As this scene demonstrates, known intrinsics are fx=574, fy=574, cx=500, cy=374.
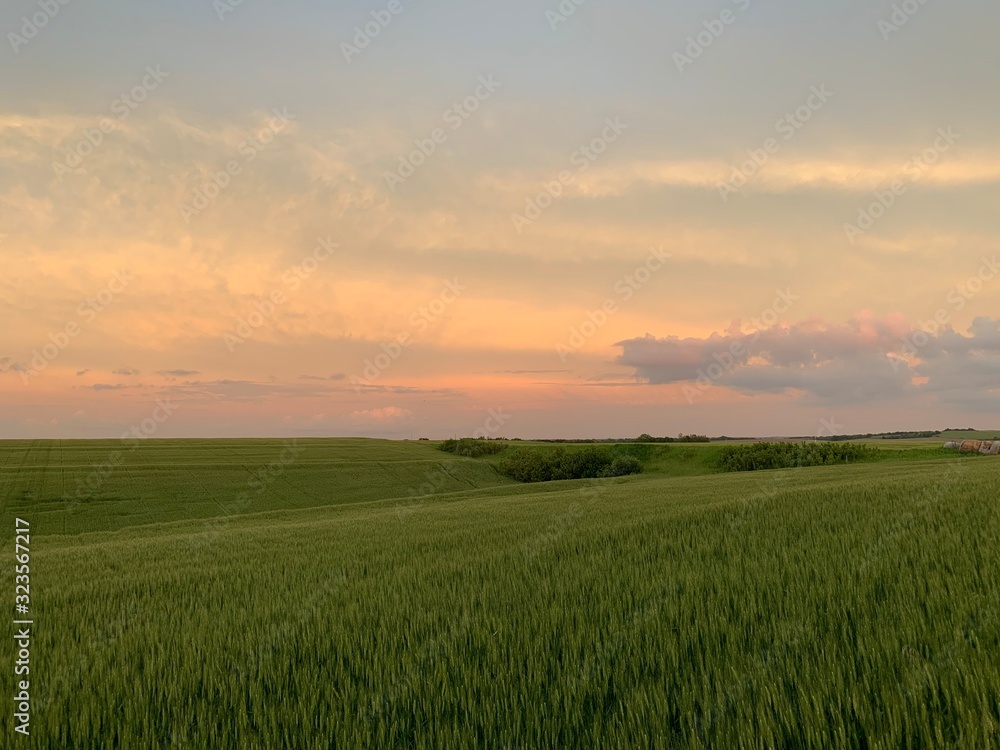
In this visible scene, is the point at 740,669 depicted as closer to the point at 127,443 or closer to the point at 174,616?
the point at 174,616

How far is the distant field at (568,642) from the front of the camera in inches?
143

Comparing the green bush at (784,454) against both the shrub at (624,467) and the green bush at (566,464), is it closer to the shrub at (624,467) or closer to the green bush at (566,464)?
the shrub at (624,467)

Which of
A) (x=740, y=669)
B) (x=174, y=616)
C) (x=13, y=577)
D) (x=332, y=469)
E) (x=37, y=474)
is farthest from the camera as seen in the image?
(x=332, y=469)

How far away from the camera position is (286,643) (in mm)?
5770

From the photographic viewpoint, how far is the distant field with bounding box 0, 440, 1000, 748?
3633 millimetres

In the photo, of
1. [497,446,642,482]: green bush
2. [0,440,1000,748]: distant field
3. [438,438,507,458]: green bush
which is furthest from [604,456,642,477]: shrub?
[0,440,1000,748]: distant field

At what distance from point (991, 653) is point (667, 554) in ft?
15.3

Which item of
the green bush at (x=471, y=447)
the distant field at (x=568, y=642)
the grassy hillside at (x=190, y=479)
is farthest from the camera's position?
the green bush at (x=471, y=447)

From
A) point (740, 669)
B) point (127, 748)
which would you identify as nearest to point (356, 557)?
point (127, 748)

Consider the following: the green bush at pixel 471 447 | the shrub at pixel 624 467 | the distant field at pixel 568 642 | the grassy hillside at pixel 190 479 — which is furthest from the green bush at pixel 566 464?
the distant field at pixel 568 642

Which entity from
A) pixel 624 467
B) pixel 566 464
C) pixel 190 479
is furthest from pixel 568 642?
pixel 566 464

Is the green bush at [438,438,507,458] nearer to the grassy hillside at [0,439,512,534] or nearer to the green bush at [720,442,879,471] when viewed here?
the grassy hillside at [0,439,512,534]

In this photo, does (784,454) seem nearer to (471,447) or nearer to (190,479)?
(471,447)

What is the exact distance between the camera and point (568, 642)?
5066 millimetres
